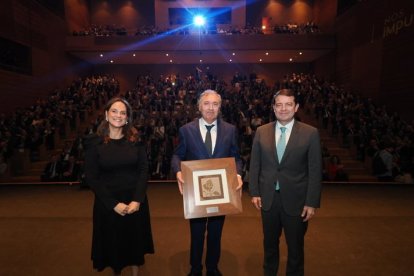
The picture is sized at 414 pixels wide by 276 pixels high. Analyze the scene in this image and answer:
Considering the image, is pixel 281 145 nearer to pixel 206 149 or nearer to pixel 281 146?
pixel 281 146

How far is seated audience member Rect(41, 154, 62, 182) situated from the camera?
7914mm

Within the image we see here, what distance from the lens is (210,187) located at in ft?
8.60

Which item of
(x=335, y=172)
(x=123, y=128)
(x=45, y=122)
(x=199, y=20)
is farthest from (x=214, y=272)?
(x=199, y=20)

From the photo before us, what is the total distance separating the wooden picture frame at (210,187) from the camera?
258 cm

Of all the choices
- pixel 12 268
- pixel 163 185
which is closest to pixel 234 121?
pixel 163 185

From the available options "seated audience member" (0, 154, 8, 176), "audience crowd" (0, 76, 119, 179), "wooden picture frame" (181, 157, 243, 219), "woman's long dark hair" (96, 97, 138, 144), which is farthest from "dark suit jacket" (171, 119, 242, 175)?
"seated audience member" (0, 154, 8, 176)

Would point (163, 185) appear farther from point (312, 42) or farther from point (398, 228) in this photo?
point (312, 42)

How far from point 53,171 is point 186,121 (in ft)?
15.8

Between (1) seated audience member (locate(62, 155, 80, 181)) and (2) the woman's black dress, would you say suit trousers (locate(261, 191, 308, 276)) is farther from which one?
(1) seated audience member (locate(62, 155, 80, 181))

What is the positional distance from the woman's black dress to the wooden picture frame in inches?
15.9

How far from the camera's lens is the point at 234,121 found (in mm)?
11609

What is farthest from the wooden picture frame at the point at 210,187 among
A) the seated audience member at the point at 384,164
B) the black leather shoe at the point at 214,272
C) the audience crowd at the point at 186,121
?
the seated audience member at the point at 384,164

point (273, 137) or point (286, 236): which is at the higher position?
point (273, 137)

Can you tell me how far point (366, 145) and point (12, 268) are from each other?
30.1 feet
